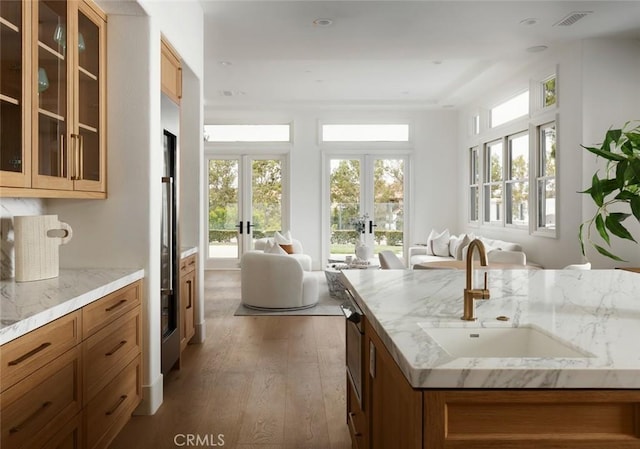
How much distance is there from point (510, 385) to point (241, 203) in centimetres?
899

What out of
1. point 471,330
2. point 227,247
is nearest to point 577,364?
point 471,330

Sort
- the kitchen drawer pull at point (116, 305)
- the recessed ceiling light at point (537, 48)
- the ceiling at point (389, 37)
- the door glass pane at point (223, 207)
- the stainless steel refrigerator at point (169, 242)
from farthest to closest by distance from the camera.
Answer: the door glass pane at point (223, 207) → the recessed ceiling light at point (537, 48) → the ceiling at point (389, 37) → the stainless steel refrigerator at point (169, 242) → the kitchen drawer pull at point (116, 305)

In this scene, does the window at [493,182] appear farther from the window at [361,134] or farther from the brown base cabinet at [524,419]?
the brown base cabinet at [524,419]

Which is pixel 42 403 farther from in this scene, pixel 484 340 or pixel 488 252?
pixel 488 252

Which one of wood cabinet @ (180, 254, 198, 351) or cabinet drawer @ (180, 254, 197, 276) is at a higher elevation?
cabinet drawer @ (180, 254, 197, 276)

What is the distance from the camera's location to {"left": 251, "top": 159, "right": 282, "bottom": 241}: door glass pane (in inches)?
388

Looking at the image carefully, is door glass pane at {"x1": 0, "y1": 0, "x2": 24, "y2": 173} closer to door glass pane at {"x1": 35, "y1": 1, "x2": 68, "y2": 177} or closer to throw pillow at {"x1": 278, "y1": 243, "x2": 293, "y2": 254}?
door glass pane at {"x1": 35, "y1": 1, "x2": 68, "y2": 177}

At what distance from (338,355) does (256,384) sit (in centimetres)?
91

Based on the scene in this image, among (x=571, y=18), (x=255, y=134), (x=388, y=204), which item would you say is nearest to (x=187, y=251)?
(x=571, y=18)

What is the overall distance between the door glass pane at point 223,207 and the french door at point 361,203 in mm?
1817

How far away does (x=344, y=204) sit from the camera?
9773mm

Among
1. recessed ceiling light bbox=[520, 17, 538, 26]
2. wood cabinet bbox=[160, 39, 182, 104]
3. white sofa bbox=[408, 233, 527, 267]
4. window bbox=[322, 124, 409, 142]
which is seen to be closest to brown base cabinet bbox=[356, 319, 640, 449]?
wood cabinet bbox=[160, 39, 182, 104]

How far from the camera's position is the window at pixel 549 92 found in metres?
6.21

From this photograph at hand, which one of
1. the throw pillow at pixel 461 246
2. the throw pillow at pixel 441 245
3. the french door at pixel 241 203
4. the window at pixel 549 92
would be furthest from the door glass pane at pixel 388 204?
the window at pixel 549 92
